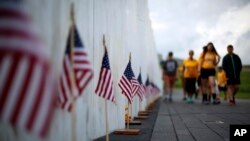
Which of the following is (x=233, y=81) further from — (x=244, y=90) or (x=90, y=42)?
(x=244, y=90)

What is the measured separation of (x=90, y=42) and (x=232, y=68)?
1056 centimetres

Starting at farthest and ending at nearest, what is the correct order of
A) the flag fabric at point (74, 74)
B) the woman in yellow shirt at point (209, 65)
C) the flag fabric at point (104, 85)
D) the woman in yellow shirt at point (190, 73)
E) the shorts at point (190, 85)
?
the woman in yellow shirt at point (190, 73) → the shorts at point (190, 85) → the woman in yellow shirt at point (209, 65) → the flag fabric at point (104, 85) → the flag fabric at point (74, 74)

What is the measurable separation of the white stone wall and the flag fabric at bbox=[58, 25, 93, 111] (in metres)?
0.37

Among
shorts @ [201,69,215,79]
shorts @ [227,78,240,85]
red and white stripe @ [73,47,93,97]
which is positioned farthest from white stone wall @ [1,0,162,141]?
shorts @ [201,69,215,79]

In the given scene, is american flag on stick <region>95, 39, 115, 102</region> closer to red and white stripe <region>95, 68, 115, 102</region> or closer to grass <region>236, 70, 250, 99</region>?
red and white stripe <region>95, 68, 115, 102</region>

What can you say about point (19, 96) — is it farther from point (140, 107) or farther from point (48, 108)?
point (140, 107)

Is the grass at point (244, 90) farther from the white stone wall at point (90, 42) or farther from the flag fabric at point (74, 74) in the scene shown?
the flag fabric at point (74, 74)

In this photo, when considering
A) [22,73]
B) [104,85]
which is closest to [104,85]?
[104,85]

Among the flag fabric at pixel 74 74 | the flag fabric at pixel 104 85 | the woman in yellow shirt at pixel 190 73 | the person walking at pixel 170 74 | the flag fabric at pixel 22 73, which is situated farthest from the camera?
the person walking at pixel 170 74

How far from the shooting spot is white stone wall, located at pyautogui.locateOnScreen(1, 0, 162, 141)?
16.1ft

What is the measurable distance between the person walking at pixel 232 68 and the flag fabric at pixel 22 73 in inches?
544

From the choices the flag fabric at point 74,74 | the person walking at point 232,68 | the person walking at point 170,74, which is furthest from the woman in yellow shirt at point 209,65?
the flag fabric at point 74,74

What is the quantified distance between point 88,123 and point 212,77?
10.9 m

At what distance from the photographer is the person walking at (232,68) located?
53.9 feet
